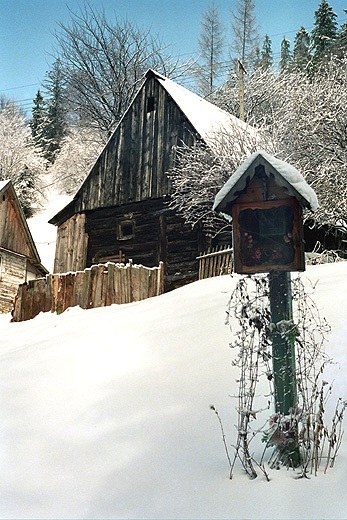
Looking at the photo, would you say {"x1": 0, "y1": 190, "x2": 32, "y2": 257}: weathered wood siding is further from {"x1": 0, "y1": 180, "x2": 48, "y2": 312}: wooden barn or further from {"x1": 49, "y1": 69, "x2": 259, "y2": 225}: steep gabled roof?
{"x1": 49, "y1": 69, "x2": 259, "y2": 225}: steep gabled roof

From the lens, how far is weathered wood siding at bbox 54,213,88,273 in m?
16.4

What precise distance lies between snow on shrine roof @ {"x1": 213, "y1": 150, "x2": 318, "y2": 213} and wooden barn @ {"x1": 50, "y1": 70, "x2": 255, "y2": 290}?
1047 cm

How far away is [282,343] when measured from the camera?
3133mm

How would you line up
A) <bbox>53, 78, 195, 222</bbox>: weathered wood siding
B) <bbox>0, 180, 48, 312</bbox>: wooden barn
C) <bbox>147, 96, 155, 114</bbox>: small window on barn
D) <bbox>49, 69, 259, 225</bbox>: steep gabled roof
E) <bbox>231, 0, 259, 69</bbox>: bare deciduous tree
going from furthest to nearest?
<bbox>231, 0, 259, 69</bbox>: bare deciduous tree, <bbox>0, 180, 48, 312</bbox>: wooden barn, <bbox>147, 96, 155, 114</bbox>: small window on barn, <bbox>53, 78, 195, 222</bbox>: weathered wood siding, <bbox>49, 69, 259, 225</bbox>: steep gabled roof

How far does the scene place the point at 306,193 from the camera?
3.19 m

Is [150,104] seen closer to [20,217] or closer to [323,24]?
[20,217]

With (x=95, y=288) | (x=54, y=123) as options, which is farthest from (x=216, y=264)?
(x=54, y=123)

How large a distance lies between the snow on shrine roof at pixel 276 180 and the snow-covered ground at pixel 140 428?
1.57 meters

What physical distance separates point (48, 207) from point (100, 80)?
1157cm

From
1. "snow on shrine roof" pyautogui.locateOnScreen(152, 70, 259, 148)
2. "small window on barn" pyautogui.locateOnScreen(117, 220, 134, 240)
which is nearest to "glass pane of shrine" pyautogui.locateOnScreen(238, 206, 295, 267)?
"snow on shrine roof" pyautogui.locateOnScreen(152, 70, 259, 148)

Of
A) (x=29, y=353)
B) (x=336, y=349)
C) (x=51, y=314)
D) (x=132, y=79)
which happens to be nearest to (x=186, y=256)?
(x=51, y=314)

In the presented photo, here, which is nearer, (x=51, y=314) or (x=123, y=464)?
(x=123, y=464)

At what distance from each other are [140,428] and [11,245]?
19.4 metres

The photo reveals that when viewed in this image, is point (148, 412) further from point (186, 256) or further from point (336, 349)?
point (186, 256)
